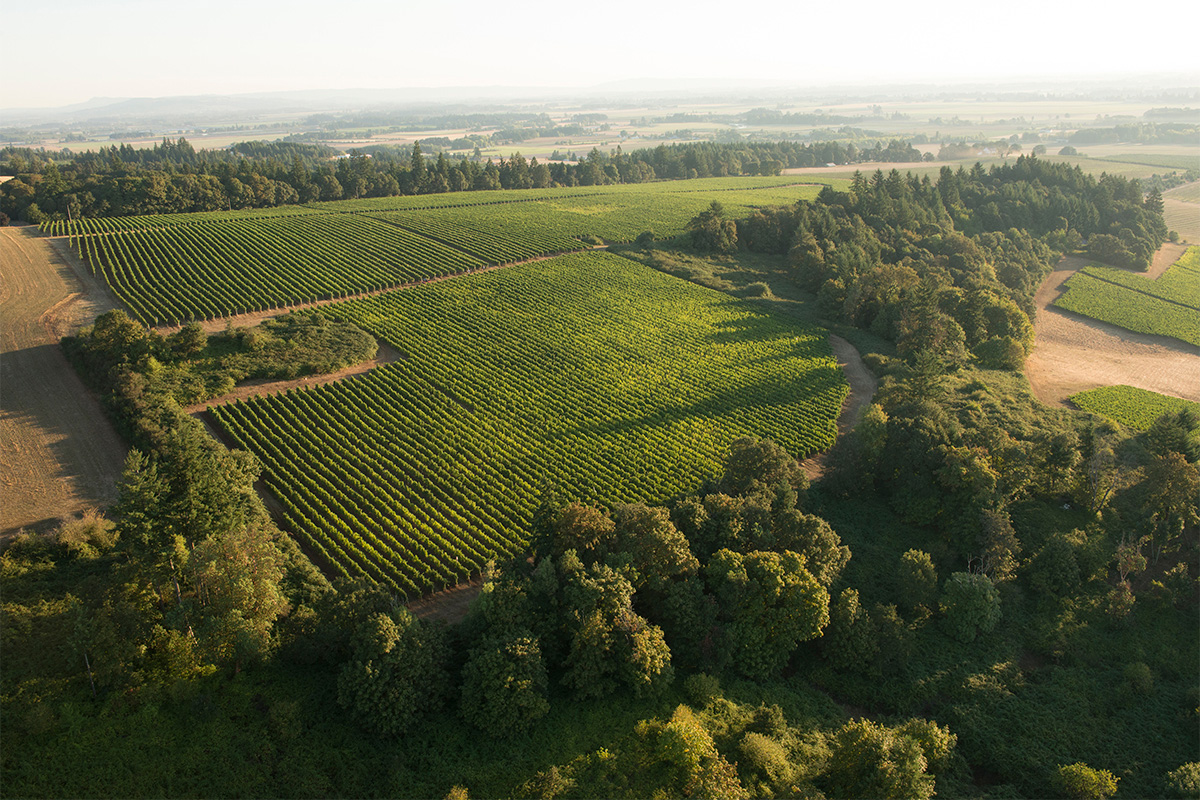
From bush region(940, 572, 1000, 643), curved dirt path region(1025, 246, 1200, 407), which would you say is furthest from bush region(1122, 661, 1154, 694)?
curved dirt path region(1025, 246, 1200, 407)

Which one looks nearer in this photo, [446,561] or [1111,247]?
[446,561]

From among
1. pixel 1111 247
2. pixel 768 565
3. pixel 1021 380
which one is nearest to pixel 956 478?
pixel 768 565

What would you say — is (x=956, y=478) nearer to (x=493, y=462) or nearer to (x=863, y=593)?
(x=863, y=593)

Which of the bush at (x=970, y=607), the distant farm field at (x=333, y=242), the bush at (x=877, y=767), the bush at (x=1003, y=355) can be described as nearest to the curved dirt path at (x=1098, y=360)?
the bush at (x=1003, y=355)

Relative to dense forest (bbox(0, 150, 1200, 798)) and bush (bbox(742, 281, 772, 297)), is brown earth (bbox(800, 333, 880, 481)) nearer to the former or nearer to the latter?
dense forest (bbox(0, 150, 1200, 798))

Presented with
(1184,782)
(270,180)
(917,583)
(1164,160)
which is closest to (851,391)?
(917,583)

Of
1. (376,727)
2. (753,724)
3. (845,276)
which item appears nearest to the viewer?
(376,727)

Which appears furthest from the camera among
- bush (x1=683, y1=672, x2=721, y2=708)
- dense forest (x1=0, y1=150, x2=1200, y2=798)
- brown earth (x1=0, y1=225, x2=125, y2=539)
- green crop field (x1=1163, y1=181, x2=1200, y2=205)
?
green crop field (x1=1163, y1=181, x2=1200, y2=205)
